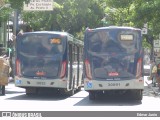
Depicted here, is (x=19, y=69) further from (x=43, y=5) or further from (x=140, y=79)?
(x=43, y=5)

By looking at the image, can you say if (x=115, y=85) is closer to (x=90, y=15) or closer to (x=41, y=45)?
(x=41, y=45)

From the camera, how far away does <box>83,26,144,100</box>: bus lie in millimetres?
19578

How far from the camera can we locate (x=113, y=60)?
19.7 metres

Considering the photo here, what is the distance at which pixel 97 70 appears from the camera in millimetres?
19703

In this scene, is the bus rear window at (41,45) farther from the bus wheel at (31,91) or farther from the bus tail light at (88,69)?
the bus wheel at (31,91)

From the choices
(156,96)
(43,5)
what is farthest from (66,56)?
(43,5)

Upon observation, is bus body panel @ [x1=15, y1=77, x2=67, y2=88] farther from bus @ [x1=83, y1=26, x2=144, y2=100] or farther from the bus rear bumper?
the bus rear bumper

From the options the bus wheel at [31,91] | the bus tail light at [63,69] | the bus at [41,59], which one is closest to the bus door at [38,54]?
the bus at [41,59]

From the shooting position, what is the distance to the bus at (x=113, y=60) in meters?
19.6

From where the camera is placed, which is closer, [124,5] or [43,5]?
[43,5]

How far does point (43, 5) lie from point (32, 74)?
495 inches

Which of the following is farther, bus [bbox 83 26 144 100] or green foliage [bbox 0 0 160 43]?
green foliage [bbox 0 0 160 43]

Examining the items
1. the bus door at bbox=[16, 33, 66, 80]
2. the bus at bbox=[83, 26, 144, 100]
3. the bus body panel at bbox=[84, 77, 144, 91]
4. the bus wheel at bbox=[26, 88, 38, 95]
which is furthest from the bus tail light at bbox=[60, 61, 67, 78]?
the bus wheel at bbox=[26, 88, 38, 95]

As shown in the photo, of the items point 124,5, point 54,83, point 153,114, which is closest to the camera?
point 153,114
